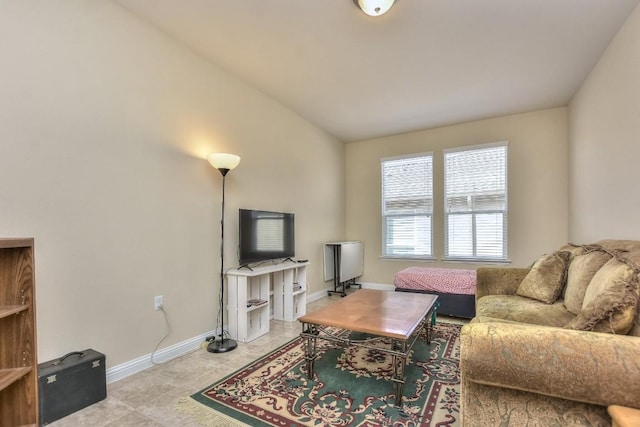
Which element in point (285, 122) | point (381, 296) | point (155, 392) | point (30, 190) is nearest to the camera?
point (30, 190)

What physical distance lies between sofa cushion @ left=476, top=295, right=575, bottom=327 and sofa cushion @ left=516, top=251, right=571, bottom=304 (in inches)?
2.2

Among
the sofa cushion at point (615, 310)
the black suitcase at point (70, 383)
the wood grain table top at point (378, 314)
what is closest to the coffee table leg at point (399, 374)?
the wood grain table top at point (378, 314)

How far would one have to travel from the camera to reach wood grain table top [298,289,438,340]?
2.05 meters

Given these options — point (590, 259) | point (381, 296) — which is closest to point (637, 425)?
point (590, 259)

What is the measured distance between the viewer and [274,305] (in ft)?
12.4

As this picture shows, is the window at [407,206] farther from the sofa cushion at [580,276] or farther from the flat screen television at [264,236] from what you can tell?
the sofa cushion at [580,276]

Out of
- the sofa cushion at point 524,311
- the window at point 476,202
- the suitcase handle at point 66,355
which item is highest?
the window at point 476,202

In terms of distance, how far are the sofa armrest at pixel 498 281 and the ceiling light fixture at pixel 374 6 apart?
2428mm

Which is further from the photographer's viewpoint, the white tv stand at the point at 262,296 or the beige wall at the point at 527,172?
the beige wall at the point at 527,172

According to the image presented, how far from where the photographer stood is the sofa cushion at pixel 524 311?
2037mm

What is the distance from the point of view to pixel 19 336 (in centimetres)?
149

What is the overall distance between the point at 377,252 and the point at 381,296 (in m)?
2.43

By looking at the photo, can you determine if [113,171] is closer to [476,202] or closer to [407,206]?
[407,206]

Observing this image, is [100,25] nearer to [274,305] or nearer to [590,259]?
[274,305]
